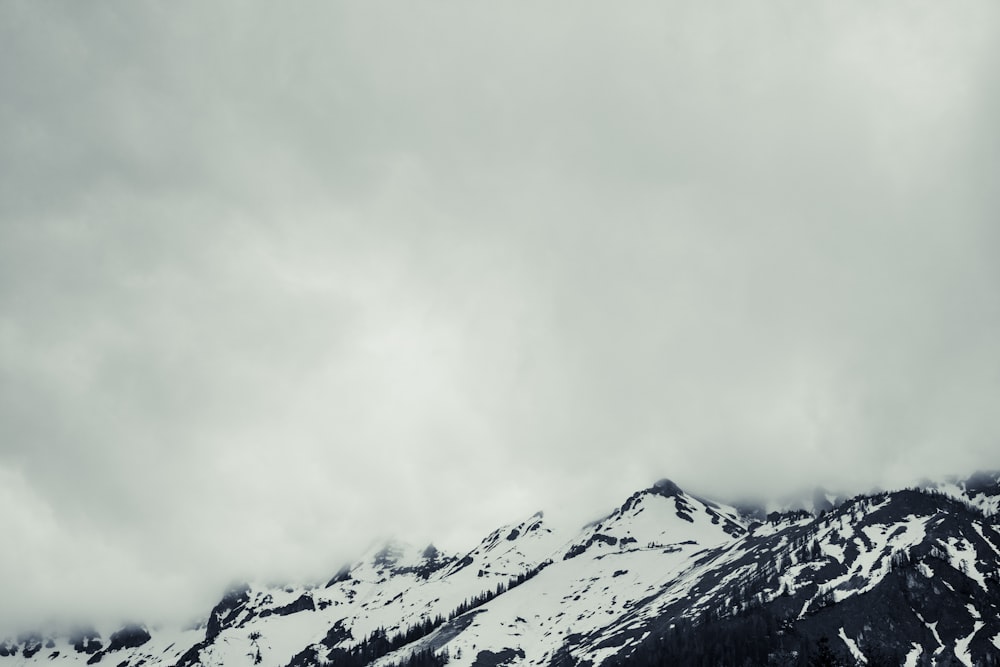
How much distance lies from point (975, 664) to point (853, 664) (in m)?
33.2

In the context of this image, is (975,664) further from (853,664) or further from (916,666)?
(853,664)

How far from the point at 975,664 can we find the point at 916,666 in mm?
14729

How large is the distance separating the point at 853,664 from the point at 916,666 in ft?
63.5

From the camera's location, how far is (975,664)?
196 m

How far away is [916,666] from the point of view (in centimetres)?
19975

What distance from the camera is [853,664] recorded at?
197 m

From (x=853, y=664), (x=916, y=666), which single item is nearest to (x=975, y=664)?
(x=916, y=666)
